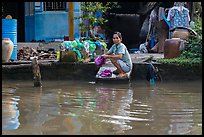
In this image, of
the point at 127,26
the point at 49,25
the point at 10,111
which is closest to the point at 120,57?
the point at 10,111

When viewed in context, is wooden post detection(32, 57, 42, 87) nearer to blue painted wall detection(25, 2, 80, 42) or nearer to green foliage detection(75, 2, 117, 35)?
green foliage detection(75, 2, 117, 35)

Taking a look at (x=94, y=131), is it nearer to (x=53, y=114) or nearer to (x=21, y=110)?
(x=53, y=114)

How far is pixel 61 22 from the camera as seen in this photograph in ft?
46.8

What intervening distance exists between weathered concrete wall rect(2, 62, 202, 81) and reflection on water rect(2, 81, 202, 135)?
81 centimetres

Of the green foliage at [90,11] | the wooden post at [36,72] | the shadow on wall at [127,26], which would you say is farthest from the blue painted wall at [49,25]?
the wooden post at [36,72]

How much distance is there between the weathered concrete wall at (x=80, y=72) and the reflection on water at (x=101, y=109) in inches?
31.7

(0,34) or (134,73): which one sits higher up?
(0,34)

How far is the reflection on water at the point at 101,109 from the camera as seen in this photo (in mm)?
4762

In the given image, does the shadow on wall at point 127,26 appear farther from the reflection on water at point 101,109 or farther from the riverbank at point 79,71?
the reflection on water at point 101,109

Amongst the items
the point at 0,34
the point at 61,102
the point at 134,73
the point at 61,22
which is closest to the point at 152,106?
the point at 61,102

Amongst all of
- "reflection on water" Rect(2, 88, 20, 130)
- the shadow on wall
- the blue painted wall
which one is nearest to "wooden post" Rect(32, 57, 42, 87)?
"reflection on water" Rect(2, 88, 20, 130)

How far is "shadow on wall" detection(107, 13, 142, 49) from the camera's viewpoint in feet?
52.3

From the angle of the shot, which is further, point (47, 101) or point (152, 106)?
point (47, 101)

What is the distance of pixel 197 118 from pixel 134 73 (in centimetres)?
465
